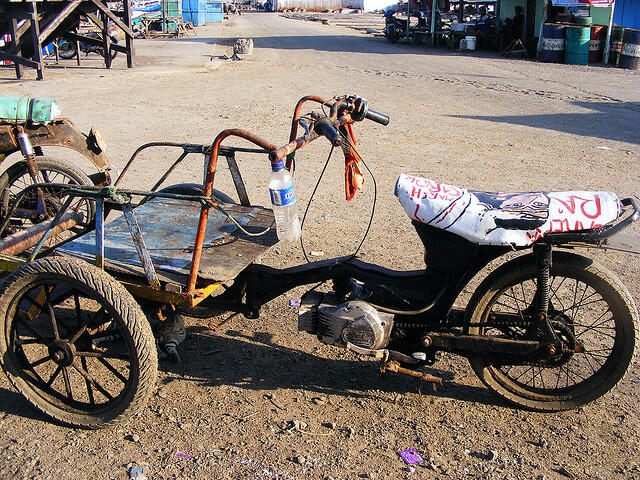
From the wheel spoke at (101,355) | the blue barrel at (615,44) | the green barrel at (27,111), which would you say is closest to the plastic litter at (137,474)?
the wheel spoke at (101,355)

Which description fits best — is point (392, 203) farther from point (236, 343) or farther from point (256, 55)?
point (256, 55)

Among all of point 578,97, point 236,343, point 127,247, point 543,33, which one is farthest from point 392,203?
point 543,33

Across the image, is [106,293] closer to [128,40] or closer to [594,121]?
[594,121]

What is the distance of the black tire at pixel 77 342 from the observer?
3.13m

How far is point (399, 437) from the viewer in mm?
3199

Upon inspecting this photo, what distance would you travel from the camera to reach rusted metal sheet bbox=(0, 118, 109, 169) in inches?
198

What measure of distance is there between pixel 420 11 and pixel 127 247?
31373 millimetres

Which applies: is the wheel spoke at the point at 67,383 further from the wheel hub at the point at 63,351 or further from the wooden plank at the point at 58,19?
the wooden plank at the point at 58,19

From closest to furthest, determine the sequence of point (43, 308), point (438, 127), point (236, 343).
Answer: point (43, 308) → point (236, 343) → point (438, 127)

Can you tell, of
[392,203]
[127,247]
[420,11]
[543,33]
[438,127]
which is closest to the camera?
[127,247]

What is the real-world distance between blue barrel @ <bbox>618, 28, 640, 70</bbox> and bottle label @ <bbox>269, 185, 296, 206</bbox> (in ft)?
61.7

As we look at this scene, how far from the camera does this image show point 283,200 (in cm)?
307

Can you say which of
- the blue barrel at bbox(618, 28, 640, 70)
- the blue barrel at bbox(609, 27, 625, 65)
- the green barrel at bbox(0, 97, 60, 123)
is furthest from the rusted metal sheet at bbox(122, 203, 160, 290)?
the blue barrel at bbox(609, 27, 625, 65)

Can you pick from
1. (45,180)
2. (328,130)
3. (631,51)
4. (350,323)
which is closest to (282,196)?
(328,130)
